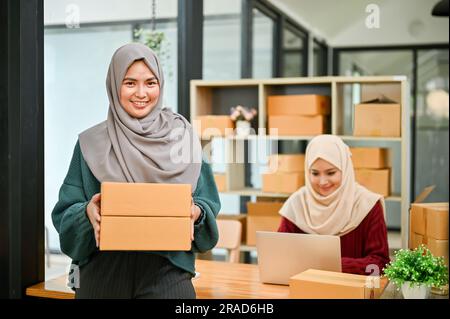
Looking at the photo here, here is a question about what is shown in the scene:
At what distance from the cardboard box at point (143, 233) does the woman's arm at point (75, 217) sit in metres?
0.10

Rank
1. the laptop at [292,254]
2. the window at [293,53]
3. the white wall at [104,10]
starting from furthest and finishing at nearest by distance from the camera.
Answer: the window at [293,53]
the white wall at [104,10]
the laptop at [292,254]

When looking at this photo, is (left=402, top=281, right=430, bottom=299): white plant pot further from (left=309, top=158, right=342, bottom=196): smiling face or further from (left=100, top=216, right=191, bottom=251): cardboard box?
(left=309, top=158, right=342, bottom=196): smiling face

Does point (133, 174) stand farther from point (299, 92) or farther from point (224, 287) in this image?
point (299, 92)

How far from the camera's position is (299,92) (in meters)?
3.38

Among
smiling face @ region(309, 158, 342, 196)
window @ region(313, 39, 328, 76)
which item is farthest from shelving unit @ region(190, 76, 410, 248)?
window @ region(313, 39, 328, 76)

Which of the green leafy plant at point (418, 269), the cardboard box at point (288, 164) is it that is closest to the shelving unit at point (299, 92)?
the cardboard box at point (288, 164)

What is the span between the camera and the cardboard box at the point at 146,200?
146 centimetres

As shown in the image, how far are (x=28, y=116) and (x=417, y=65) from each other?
13.4 ft

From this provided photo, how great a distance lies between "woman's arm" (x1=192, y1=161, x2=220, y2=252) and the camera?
5.16 ft

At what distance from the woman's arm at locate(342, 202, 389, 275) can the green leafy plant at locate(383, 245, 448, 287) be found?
355 millimetres

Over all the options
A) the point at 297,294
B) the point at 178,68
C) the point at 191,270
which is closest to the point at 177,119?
the point at 191,270

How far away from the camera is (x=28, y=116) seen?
2.03m

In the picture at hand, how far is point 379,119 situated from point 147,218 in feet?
6.09

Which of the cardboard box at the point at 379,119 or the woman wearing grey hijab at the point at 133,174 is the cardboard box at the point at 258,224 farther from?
the woman wearing grey hijab at the point at 133,174
